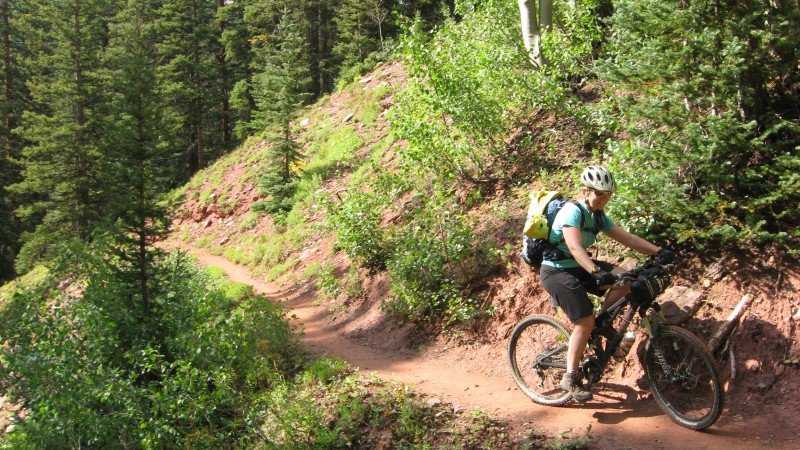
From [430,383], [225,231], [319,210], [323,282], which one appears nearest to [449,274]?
[430,383]

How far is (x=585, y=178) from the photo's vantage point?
4.72 metres

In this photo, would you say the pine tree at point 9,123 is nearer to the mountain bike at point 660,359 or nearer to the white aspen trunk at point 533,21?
the white aspen trunk at point 533,21

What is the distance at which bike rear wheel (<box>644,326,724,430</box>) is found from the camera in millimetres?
4418

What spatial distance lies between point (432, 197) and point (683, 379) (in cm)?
615

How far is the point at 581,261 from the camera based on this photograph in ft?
14.9

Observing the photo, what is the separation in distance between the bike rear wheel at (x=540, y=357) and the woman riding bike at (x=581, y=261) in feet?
0.98

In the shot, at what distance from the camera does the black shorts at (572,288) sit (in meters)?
4.79

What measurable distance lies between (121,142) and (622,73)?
8.18 meters

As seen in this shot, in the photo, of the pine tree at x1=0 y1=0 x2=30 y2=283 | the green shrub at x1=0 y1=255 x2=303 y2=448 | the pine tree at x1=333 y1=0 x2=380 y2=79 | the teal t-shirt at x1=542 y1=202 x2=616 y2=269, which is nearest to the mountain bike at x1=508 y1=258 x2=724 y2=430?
the teal t-shirt at x1=542 y1=202 x2=616 y2=269

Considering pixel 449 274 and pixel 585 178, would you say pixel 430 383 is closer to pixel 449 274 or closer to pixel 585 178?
pixel 449 274

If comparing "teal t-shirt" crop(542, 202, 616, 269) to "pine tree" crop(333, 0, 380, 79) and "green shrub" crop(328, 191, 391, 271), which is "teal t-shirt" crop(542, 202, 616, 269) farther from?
"pine tree" crop(333, 0, 380, 79)

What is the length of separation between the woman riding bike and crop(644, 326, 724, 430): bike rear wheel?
532mm

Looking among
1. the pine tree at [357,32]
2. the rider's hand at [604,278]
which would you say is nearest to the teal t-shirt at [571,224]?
the rider's hand at [604,278]

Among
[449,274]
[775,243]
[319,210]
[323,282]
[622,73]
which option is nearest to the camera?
[775,243]
